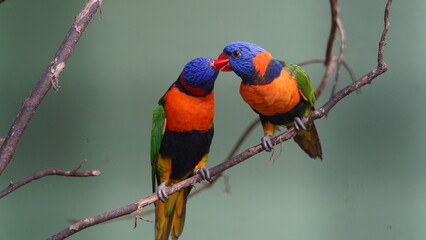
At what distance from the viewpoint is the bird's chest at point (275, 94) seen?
2.24 metres

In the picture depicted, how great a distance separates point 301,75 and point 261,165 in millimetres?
1260

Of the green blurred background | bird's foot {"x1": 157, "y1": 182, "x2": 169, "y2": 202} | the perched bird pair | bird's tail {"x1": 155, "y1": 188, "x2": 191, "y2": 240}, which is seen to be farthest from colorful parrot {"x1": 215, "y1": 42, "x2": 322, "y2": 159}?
the green blurred background

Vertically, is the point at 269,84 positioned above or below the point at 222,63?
below

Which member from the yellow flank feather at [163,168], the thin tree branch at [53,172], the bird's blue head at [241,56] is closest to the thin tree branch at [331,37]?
the bird's blue head at [241,56]

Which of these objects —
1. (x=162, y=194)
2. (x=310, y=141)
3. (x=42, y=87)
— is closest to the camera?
(x=42, y=87)

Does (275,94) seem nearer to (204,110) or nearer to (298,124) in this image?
(298,124)

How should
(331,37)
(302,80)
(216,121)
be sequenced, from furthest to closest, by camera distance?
(216,121), (331,37), (302,80)

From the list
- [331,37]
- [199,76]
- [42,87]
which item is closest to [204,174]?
[199,76]

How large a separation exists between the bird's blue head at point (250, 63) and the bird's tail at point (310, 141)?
327mm

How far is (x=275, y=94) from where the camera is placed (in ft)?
7.34

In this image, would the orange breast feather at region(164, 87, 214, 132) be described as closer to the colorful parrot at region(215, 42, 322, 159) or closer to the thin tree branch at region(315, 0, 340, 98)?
the colorful parrot at region(215, 42, 322, 159)

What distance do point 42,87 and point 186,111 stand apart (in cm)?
65

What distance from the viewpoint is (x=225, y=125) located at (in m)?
3.43

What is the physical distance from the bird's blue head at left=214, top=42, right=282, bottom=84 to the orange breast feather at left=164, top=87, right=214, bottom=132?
0.19 metres
